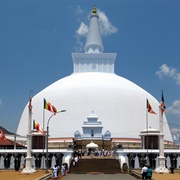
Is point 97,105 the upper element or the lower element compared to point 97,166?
upper

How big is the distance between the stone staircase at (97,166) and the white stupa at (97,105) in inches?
710

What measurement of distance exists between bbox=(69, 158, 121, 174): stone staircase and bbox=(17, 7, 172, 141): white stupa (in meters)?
18.0

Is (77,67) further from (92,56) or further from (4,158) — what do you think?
(4,158)

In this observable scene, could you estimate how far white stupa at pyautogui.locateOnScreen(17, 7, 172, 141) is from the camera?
59.8 metres

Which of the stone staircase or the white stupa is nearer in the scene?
the stone staircase

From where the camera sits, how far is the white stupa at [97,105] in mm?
59781

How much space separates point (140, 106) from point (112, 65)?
1465 centimetres

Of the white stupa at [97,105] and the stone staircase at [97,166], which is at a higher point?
the white stupa at [97,105]

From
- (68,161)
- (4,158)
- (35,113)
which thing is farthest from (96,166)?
(35,113)

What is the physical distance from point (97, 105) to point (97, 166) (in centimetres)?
2333

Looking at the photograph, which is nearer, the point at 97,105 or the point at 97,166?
the point at 97,166

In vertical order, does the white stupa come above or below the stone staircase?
above

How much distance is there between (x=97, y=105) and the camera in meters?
61.1

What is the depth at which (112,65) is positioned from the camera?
7444 centimetres
